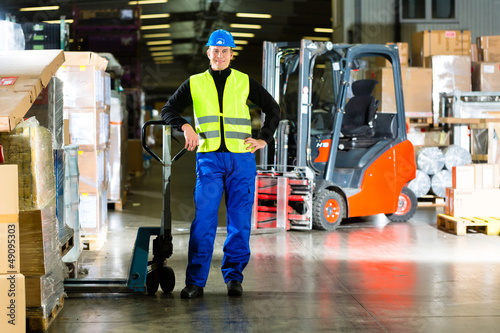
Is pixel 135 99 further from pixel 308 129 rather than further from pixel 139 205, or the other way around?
pixel 308 129

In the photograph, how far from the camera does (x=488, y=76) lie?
36.4 ft

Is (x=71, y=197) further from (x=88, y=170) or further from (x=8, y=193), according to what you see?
(x=8, y=193)

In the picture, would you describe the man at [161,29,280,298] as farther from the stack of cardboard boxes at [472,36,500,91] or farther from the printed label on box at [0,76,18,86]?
the stack of cardboard boxes at [472,36,500,91]

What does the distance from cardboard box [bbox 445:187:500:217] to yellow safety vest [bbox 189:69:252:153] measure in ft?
13.5

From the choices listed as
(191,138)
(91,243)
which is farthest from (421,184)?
(191,138)

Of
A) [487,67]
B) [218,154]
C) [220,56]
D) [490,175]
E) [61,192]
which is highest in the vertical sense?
[487,67]

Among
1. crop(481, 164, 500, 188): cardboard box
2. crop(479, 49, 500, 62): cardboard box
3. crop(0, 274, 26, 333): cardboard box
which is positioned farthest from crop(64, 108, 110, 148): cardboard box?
crop(479, 49, 500, 62): cardboard box

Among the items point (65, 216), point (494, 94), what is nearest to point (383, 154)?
point (494, 94)

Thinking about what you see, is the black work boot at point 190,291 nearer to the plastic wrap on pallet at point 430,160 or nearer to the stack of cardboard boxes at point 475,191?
the stack of cardboard boxes at point 475,191

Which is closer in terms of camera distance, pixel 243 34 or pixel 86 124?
pixel 86 124

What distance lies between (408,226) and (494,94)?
3242 millimetres

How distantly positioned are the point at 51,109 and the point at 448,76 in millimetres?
7462

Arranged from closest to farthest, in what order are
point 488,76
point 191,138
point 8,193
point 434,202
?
1. point 8,193
2. point 191,138
3. point 434,202
4. point 488,76

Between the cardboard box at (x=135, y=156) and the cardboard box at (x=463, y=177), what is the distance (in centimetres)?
886
